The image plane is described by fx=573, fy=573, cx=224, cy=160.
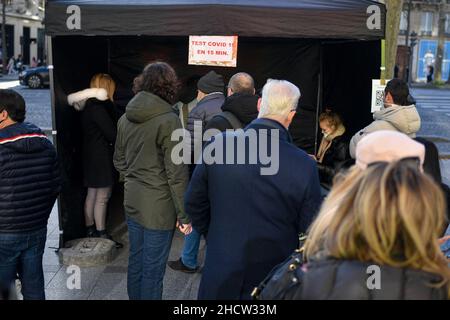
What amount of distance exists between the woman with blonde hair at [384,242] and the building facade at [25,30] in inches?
1552

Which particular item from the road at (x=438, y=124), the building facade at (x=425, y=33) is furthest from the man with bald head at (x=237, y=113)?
the building facade at (x=425, y=33)

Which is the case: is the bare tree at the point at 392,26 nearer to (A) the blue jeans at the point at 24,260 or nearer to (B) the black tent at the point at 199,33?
(B) the black tent at the point at 199,33

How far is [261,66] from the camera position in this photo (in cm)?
729

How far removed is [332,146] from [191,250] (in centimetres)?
196

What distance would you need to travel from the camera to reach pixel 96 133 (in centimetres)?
525

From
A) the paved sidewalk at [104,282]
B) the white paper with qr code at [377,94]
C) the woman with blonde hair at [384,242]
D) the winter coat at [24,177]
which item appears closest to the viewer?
the woman with blonde hair at [384,242]

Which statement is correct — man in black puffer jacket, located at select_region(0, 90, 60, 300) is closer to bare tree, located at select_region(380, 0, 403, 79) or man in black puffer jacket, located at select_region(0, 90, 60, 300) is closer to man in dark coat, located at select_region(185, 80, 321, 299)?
man in dark coat, located at select_region(185, 80, 321, 299)

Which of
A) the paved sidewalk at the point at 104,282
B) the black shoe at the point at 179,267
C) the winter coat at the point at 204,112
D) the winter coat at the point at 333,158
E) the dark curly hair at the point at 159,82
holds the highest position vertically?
the dark curly hair at the point at 159,82

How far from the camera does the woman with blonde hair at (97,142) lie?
16.9ft

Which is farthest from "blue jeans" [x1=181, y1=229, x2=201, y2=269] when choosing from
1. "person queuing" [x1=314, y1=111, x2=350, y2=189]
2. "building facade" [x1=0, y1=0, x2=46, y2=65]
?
"building facade" [x1=0, y1=0, x2=46, y2=65]

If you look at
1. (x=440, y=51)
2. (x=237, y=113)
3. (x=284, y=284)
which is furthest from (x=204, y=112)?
(x=440, y=51)

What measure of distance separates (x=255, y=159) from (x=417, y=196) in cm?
118

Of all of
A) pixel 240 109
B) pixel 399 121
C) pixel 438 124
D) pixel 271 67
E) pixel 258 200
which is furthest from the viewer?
pixel 438 124

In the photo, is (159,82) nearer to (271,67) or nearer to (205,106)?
(205,106)
